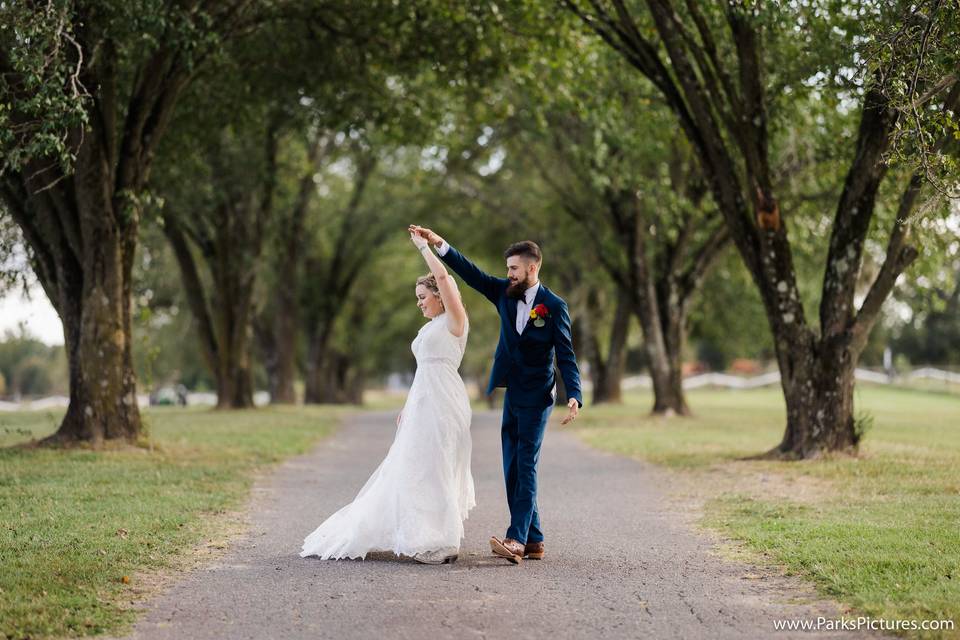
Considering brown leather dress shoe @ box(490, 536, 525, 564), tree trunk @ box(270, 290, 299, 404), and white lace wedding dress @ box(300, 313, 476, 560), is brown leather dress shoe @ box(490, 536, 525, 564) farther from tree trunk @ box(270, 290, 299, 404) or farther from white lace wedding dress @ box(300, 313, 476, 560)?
tree trunk @ box(270, 290, 299, 404)

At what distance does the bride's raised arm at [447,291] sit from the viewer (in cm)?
741

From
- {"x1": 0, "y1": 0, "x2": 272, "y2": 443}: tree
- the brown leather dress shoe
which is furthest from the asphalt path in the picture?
{"x1": 0, "y1": 0, "x2": 272, "y2": 443}: tree

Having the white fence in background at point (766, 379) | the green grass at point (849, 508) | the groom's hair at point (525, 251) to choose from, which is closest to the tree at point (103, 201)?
the groom's hair at point (525, 251)

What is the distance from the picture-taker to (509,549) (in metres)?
7.23

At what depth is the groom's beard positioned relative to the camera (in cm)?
738

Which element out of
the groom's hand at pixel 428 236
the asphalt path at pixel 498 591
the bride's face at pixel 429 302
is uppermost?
the groom's hand at pixel 428 236

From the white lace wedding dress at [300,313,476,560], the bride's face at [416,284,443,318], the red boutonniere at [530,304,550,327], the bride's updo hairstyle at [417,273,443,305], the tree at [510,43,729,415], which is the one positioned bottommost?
the white lace wedding dress at [300,313,476,560]

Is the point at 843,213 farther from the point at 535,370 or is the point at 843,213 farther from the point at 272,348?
the point at 272,348

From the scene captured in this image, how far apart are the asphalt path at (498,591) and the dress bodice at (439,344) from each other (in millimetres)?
1403

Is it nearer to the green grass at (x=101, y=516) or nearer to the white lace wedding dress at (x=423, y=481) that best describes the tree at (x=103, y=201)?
the green grass at (x=101, y=516)

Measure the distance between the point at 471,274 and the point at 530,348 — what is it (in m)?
0.66

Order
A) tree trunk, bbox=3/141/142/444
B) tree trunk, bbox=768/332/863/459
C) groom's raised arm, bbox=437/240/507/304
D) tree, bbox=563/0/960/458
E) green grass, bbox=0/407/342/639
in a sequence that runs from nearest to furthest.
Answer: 1. green grass, bbox=0/407/342/639
2. groom's raised arm, bbox=437/240/507/304
3. tree, bbox=563/0/960/458
4. tree trunk, bbox=768/332/863/459
5. tree trunk, bbox=3/141/142/444

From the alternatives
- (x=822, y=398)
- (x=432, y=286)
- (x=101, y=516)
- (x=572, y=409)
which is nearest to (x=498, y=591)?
(x=572, y=409)

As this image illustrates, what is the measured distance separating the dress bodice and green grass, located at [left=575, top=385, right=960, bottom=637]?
2.58 m
